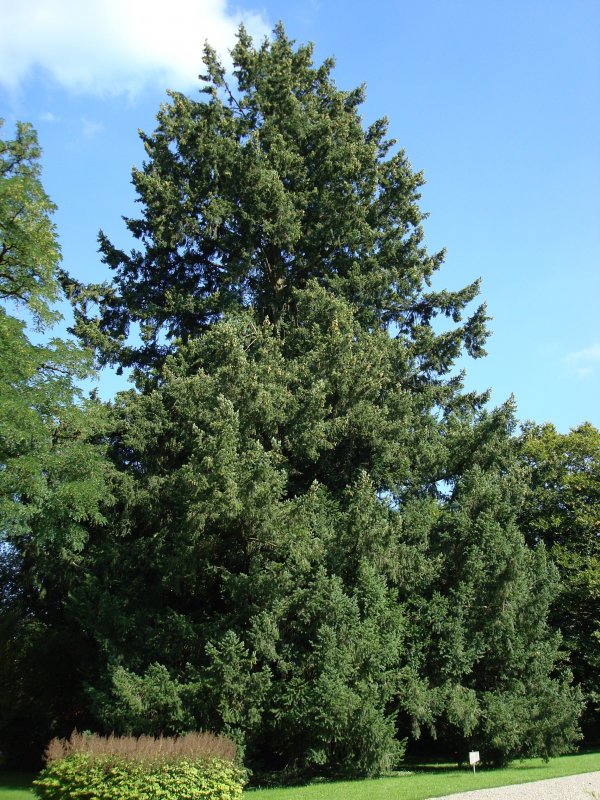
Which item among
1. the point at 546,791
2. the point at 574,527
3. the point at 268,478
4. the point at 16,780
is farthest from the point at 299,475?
the point at 574,527

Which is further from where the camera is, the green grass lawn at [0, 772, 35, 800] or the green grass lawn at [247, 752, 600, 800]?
the green grass lawn at [0, 772, 35, 800]

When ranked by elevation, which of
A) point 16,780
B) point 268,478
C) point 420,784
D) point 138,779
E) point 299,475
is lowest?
point 16,780

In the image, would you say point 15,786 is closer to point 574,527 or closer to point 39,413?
point 39,413

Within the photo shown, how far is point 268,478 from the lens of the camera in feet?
48.2

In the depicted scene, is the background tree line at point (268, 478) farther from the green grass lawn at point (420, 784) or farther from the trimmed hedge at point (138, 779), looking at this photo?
the trimmed hedge at point (138, 779)

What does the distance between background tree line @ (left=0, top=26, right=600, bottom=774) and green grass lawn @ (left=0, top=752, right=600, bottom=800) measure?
753 mm

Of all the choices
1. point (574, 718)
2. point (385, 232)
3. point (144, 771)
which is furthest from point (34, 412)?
point (574, 718)

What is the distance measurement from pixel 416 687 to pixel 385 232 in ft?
48.9

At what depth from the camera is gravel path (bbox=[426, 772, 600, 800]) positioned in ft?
37.6

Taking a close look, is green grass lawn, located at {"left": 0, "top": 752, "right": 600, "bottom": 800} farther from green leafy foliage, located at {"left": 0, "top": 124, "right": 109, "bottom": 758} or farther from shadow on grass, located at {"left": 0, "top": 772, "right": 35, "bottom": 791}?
green leafy foliage, located at {"left": 0, "top": 124, "right": 109, "bottom": 758}

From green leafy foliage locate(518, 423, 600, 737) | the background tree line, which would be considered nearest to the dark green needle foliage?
the background tree line

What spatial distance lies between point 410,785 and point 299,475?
27.3ft

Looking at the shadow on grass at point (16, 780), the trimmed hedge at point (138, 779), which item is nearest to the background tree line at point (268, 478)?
the shadow on grass at point (16, 780)

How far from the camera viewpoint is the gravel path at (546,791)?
1147cm
